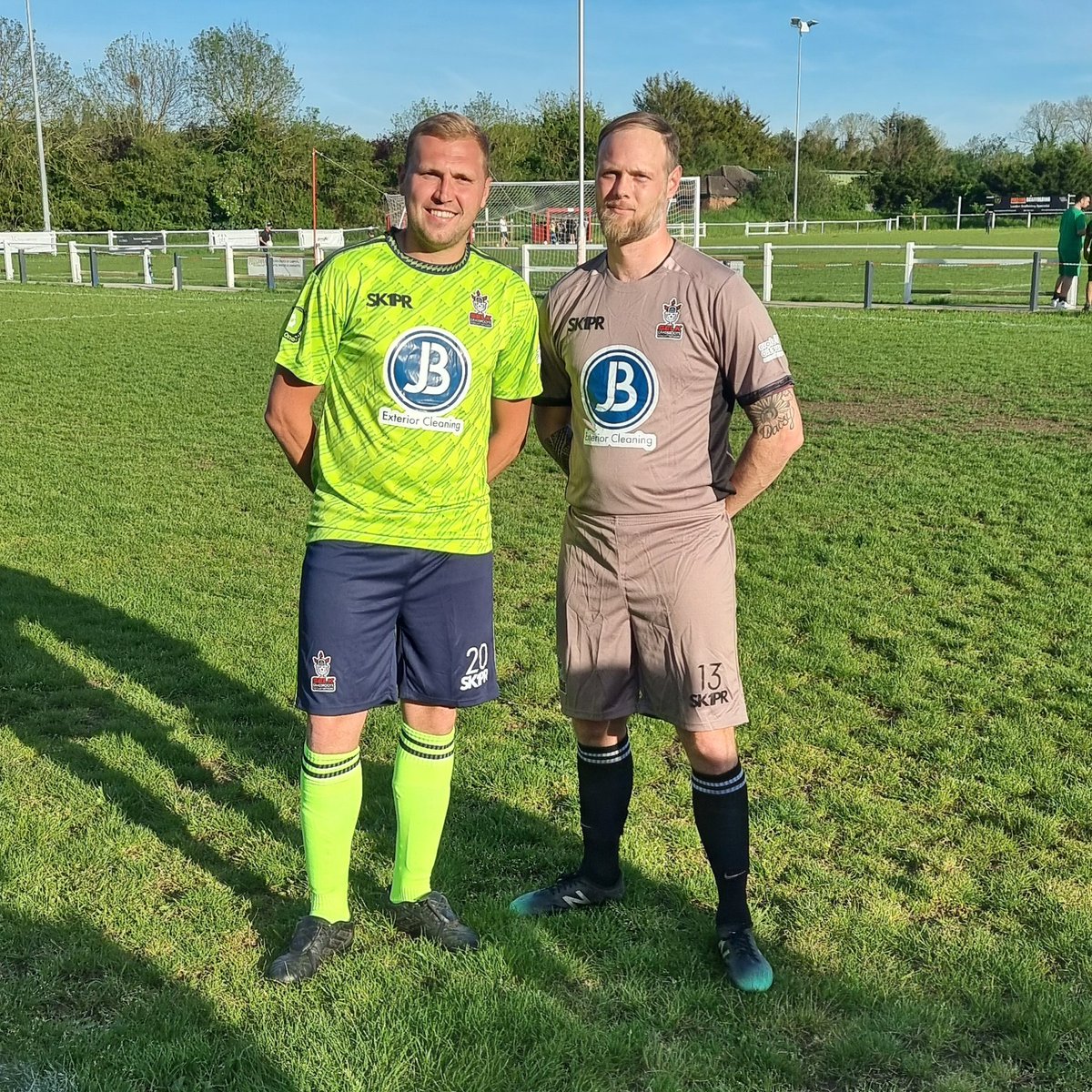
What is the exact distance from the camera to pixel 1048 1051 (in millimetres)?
2562

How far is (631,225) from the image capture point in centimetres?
278

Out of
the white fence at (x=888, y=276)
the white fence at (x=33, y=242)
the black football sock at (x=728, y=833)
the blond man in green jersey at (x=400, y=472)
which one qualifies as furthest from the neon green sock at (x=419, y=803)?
the white fence at (x=33, y=242)

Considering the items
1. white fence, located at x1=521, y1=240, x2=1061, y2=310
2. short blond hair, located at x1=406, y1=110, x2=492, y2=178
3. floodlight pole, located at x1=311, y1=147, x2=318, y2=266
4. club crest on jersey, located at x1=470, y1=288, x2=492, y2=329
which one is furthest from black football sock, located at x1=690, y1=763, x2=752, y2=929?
white fence, located at x1=521, y1=240, x2=1061, y2=310

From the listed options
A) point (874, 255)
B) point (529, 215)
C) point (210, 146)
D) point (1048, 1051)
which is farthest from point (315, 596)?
point (210, 146)

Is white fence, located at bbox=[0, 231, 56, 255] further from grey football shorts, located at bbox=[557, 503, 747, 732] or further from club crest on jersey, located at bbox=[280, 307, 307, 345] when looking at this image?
grey football shorts, located at bbox=[557, 503, 747, 732]

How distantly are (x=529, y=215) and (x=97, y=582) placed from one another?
18088 millimetres

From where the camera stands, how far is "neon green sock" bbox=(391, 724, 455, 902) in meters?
3.04

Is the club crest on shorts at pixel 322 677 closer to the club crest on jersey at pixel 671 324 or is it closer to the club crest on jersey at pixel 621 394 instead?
the club crest on jersey at pixel 621 394

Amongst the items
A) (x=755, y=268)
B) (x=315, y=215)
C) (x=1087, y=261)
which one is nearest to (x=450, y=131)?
(x=315, y=215)

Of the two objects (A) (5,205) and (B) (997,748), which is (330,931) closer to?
(B) (997,748)

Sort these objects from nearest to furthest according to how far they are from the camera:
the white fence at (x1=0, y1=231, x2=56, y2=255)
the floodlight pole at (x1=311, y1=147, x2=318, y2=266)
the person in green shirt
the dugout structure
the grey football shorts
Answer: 1. the grey football shorts
2. the person in green shirt
3. the floodlight pole at (x1=311, y1=147, x2=318, y2=266)
4. the dugout structure
5. the white fence at (x1=0, y1=231, x2=56, y2=255)

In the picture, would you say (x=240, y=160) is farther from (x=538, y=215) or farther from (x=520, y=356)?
(x=520, y=356)

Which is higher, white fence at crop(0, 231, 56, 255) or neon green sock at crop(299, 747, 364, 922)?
white fence at crop(0, 231, 56, 255)

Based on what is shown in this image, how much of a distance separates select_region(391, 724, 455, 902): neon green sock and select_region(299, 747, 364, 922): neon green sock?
0.14m
